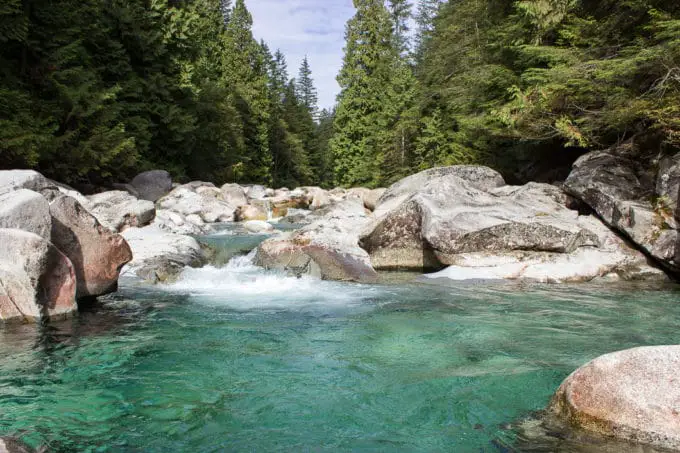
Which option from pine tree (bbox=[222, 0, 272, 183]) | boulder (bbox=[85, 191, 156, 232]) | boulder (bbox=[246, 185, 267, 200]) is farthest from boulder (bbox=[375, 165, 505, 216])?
pine tree (bbox=[222, 0, 272, 183])

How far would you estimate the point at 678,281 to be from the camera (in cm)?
942

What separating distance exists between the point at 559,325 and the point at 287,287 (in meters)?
4.77

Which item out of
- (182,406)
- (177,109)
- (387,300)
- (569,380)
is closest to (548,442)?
(569,380)

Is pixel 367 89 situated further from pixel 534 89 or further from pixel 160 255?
pixel 160 255

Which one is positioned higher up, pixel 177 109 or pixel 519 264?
pixel 177 109

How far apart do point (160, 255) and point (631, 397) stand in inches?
369

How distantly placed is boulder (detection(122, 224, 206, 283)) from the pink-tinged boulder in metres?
1.78

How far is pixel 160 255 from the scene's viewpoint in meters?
10.7

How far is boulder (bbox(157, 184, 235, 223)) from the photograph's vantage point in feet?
67.2

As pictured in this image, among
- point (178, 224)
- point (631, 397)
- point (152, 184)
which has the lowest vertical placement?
point (631, 397)

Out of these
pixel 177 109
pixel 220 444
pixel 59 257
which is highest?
pixel 177 109

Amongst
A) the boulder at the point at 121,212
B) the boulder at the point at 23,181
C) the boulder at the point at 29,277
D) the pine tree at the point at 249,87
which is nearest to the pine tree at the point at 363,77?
the pine tree at the point at 249,87

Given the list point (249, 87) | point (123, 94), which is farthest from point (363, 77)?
point (123, 94)

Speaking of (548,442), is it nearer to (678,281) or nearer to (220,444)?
(220,444)
